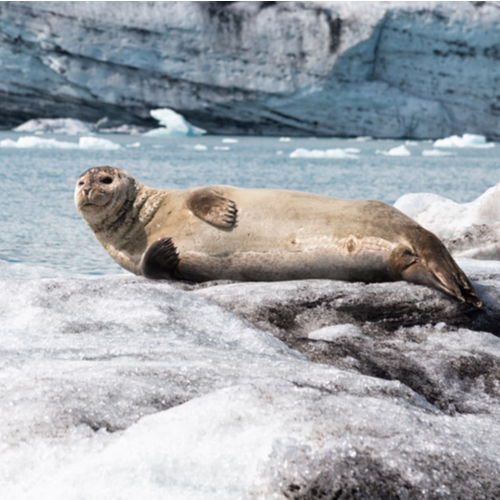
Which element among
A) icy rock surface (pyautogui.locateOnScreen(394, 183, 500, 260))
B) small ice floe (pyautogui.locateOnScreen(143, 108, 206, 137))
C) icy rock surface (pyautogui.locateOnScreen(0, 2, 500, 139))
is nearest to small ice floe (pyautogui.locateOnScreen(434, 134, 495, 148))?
icy rock surface (pyautogui.locateOnScreen(0, 2, 500, 139))

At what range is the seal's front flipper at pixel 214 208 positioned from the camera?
3.15 metres

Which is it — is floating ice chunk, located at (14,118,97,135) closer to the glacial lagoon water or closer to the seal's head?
the seal's head

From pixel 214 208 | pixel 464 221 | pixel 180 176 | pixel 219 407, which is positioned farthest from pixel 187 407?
pixel 180 176

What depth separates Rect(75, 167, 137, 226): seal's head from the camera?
3.44 meters

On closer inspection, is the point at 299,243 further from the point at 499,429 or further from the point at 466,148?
the point at 466,148

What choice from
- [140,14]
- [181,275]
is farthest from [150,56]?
[181,275]

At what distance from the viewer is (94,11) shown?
2503cm

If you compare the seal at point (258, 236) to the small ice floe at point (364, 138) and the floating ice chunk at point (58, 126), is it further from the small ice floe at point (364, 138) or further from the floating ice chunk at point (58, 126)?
the small ice floe at point (364, 138)

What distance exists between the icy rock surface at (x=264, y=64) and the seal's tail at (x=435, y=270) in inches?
935

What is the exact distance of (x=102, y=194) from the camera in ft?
11.3

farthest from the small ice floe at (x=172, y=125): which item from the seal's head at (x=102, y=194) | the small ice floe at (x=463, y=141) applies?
the seal's head at (x=102, y=194)

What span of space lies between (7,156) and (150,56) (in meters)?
9.50

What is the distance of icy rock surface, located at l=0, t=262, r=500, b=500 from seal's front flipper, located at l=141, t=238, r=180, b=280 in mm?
792

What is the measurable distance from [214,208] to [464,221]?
2535 millimetres
